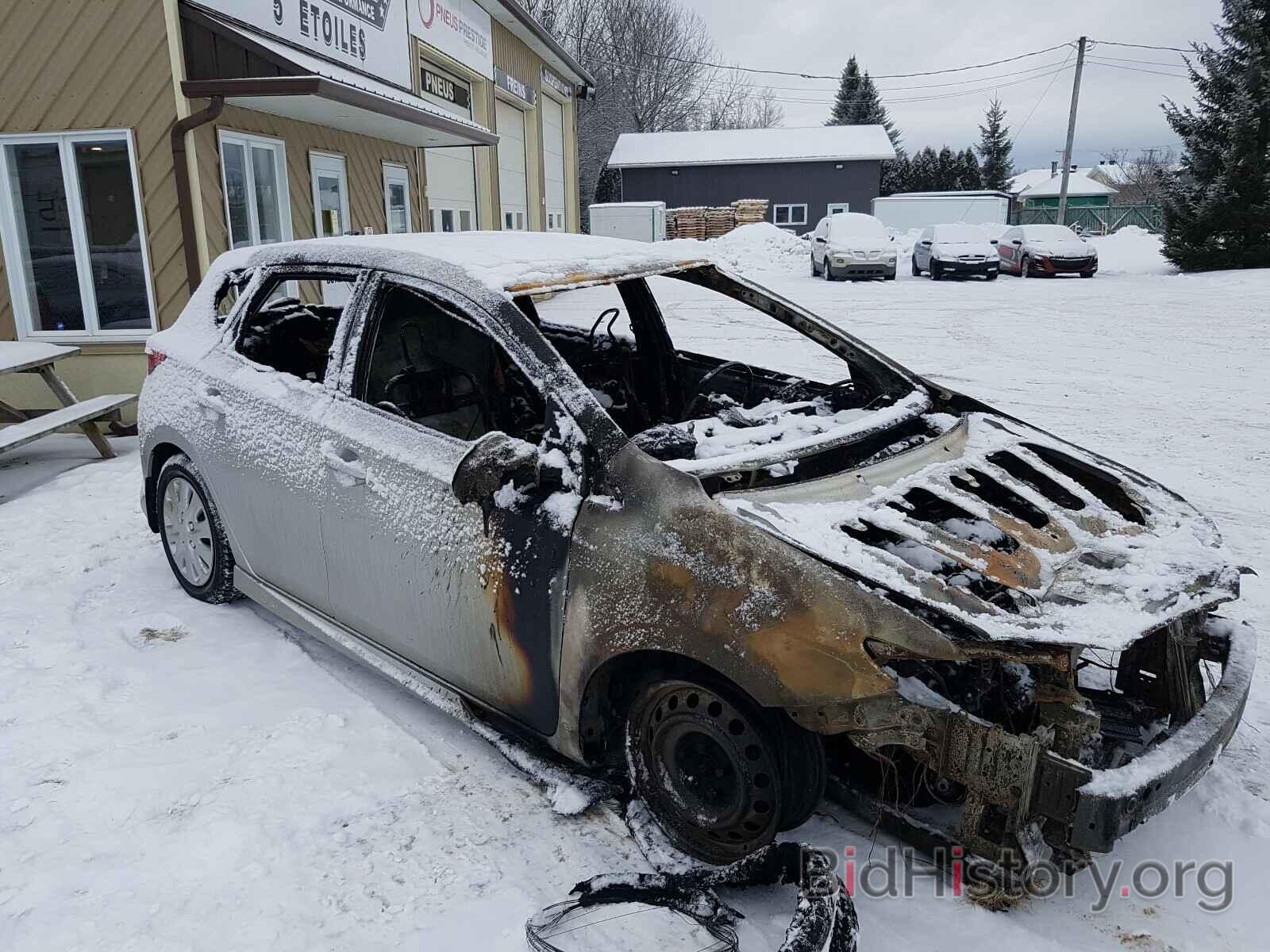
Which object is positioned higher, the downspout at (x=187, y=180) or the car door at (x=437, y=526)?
the downspout at (x=187, y=180)

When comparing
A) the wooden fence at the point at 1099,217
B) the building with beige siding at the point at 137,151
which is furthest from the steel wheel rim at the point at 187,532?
the wooden fence at the point at 1099,217

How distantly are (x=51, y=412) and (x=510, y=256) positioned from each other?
19.4ft

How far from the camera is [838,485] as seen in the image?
292 cm

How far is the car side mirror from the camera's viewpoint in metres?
2.73

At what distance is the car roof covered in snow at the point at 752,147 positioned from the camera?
4100cm

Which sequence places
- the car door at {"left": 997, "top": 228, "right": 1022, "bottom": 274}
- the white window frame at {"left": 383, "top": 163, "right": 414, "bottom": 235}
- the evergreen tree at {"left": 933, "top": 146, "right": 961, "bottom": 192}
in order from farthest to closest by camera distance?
the evergreen tree at {"left": 933, "top": 146, "right": 961, "bottom": 192} < the car door at {"left": 997, "top": 228, "right": 1022, "bottom": 274} < the white window frame at {"left": 383, "top": 163, "right": 414, "bottom": 235}

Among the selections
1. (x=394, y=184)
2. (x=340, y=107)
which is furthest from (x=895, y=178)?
(x=340, y=107)

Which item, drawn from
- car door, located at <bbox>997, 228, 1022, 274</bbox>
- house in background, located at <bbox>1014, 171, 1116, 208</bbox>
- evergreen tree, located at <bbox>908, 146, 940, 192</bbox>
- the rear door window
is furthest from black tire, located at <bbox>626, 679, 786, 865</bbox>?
house in background, located at <bbox>1014, 171, 1116, 208</bbox>

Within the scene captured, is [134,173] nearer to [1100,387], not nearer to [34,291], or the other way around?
[34,291]

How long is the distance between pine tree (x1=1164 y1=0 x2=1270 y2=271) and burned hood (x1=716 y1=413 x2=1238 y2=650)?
898 inches

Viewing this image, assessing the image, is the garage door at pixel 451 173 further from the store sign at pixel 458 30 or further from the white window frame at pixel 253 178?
the white window frame at pixel 253 178

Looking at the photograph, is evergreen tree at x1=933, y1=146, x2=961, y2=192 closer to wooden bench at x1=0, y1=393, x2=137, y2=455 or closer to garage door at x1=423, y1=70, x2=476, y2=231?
garage door at x1=423, y1=70, x2=476, y2=231

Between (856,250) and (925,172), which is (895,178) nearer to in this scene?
(925,172)

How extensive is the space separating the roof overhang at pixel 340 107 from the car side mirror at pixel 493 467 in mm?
6638
